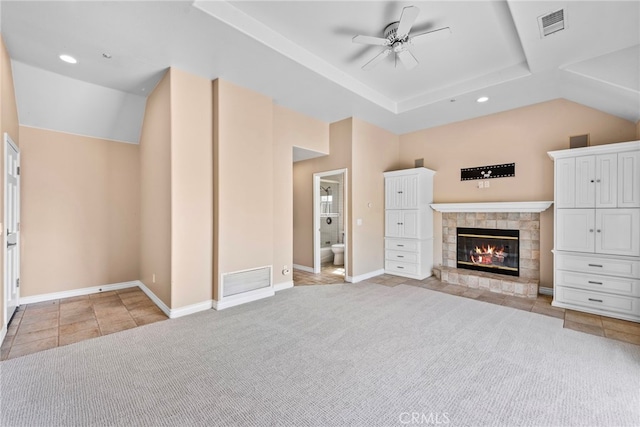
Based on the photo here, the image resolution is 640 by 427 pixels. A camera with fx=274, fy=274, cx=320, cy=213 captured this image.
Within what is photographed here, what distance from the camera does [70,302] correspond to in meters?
3.93

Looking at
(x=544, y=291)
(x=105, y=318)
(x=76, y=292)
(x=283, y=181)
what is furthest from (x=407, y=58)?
(x=76, y=292)

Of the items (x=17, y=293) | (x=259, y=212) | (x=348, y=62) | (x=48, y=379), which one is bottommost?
(x=48, y=379)

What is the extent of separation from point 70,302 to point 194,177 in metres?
2.66

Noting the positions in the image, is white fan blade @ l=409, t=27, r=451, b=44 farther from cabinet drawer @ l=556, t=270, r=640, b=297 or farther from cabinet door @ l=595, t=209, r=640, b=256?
cabinet drawer @ l=556, t=270, r=640, b=297

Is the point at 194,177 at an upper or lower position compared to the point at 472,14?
lower

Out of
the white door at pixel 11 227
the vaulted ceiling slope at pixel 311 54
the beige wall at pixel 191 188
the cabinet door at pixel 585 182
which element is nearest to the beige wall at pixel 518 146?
the vaulted ceiling slope at pixel 311 54

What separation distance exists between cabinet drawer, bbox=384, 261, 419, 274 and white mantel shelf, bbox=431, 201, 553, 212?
1.21m

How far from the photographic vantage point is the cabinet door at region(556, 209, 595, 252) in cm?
348

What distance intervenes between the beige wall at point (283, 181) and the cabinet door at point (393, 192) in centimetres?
198

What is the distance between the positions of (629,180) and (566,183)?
56 centimetres

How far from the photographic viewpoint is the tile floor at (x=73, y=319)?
8.98 ft

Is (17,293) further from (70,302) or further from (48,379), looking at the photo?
(48,379)

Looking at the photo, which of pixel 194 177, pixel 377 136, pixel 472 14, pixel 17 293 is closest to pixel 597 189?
pixel 472 14

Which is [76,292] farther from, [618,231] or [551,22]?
[618,231]
